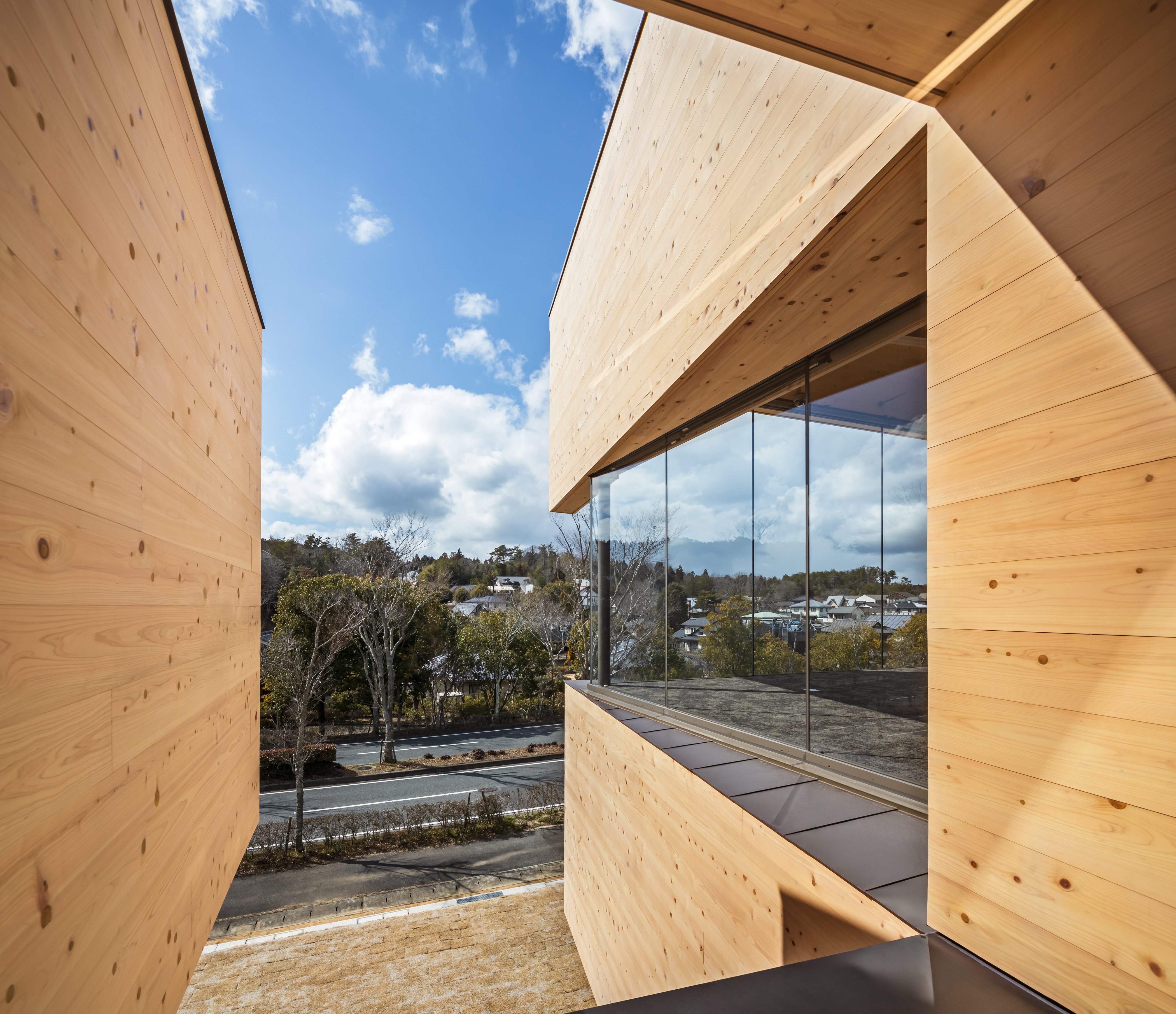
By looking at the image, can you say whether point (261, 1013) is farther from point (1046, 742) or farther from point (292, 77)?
point (292, 77)

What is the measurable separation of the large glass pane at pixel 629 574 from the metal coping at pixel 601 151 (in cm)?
320

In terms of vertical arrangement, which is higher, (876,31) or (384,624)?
(876,31)

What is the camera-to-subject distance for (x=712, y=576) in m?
4.51

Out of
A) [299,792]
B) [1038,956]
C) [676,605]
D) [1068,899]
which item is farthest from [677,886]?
[299,792]

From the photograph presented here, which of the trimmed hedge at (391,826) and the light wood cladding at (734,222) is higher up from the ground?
the light wood cladding at (734,222)

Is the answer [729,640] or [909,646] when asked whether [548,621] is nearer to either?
[729,640]

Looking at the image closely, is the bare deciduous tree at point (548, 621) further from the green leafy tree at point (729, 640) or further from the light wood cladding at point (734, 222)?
the green leafy tree at point (729, 640)

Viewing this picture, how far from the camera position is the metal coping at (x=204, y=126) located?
6.86ft

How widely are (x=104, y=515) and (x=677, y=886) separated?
3931 millimetres

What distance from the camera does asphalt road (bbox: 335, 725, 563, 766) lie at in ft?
51.7

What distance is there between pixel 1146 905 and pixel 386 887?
1054 cm

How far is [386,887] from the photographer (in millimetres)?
9070

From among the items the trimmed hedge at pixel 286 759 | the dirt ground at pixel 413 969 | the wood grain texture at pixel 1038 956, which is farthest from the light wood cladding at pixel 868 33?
the trimmed hedge at pixel 286 759

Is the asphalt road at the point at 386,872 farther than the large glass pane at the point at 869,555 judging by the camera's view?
Yes
